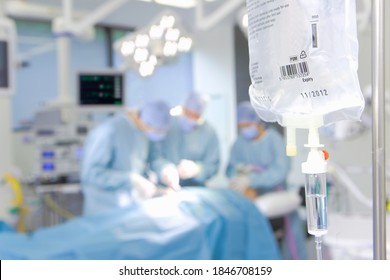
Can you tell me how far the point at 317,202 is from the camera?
0.57m

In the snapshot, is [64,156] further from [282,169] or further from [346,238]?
[346,238]

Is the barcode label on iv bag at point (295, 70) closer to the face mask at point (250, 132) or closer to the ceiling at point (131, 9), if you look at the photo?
the face mask at point (250, 132)

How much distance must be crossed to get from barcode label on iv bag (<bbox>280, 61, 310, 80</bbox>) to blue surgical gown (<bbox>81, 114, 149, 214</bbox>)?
1.73 m

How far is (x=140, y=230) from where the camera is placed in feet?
5.66

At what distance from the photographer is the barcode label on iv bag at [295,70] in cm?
51

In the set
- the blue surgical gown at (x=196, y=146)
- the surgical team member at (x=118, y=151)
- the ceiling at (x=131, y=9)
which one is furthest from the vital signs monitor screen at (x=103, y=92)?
the ceiling at (x=131, y=9)

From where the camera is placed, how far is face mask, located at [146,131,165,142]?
7.57 feet

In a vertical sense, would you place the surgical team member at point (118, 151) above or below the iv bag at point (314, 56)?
below

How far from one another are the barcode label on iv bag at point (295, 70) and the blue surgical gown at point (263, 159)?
83.5 inches

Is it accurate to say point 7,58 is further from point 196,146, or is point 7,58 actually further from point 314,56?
point 314,56

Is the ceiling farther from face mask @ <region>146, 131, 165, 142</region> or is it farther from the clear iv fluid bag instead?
the clear iv fluid bag

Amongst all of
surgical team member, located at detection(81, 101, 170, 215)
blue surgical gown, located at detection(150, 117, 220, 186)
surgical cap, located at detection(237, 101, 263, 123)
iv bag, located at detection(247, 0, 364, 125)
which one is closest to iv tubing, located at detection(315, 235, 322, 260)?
iv bag, located at detection(247, 0, 364, 125)

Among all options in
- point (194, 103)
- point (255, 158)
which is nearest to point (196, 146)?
point (194, 103)

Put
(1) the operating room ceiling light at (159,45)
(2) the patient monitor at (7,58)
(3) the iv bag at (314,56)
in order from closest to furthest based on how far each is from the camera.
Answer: (3) the iv bag at (314,56) → (1) the operating room ceiling light at (159,45) → (2) the patient monitor at (7,58)
